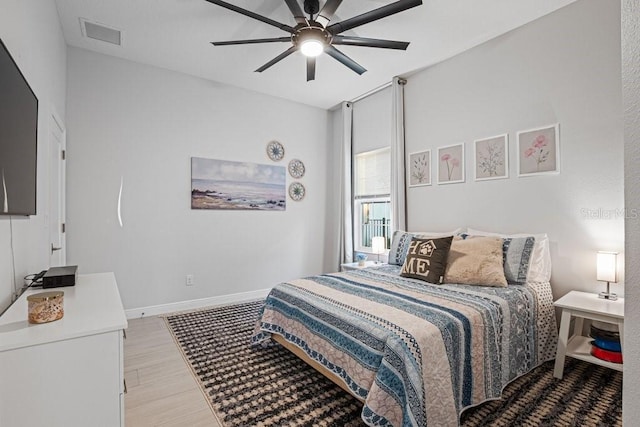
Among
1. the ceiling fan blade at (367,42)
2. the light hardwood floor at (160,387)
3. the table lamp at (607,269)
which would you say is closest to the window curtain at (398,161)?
the ceiling fan blade at (367,42)

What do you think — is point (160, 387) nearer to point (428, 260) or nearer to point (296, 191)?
point (428, 260)

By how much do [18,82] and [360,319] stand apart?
6.76ft

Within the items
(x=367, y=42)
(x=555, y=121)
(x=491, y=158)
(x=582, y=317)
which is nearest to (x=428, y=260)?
(x=582, y=317)

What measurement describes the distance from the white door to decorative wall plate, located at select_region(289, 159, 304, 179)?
269 centimetres

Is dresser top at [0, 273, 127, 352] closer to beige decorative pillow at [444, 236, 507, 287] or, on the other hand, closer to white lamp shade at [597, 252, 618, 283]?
beige decorative pillow at [444, 236, 507, 287]

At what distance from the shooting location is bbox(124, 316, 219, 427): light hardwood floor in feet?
6.02

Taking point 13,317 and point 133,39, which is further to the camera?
point 133,39

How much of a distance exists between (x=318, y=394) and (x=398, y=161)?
9.32ft

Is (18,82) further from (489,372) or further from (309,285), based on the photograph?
(489,372)

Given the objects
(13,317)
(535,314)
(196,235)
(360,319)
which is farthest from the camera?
(196,235)

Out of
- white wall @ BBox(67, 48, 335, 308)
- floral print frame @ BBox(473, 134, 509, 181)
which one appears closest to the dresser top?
white wall @ BBox(67, 48, 335, 308)

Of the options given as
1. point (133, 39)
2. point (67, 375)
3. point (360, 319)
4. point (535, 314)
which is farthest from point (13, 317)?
point (535, 314)

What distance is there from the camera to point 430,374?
1564 mm

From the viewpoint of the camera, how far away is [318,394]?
2.05 meters
